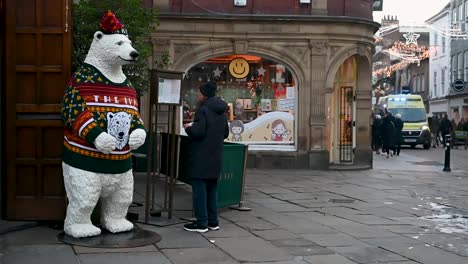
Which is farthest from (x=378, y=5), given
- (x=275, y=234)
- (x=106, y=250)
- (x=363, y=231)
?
(x=106, y=250)

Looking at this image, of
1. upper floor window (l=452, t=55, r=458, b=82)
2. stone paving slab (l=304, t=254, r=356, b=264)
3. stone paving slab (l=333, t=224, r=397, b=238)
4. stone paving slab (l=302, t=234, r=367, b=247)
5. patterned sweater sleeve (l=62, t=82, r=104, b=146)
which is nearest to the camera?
stone paving slab (l=304, t=254, r=356, b=264)

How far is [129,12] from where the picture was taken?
9.95 m

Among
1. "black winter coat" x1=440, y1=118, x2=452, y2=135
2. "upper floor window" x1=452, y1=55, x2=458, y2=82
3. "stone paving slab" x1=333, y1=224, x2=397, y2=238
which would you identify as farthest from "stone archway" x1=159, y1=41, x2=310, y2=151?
"upper floor window" x1=452, y1=55, x2=458, y2=82

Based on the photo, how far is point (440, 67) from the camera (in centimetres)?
5359

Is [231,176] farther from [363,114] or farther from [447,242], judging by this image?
[363,114]

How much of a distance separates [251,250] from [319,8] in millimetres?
11032

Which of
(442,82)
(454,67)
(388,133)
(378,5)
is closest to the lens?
(378,5)

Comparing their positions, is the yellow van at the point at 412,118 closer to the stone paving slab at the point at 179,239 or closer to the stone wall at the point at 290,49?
the stone wall at the point at 290,49

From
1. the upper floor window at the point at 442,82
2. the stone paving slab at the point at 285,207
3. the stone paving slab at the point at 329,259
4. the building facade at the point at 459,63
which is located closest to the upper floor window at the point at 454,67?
the building facade at the point at 459,63

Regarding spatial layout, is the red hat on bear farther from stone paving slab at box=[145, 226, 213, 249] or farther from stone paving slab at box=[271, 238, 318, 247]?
stone paving slab at box=[271, 238, 318, 247]

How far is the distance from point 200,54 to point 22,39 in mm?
9296

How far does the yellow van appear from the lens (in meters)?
29.3

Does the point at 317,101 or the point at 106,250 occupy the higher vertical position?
the point at 317,101

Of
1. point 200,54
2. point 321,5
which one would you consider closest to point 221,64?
point 200,54
